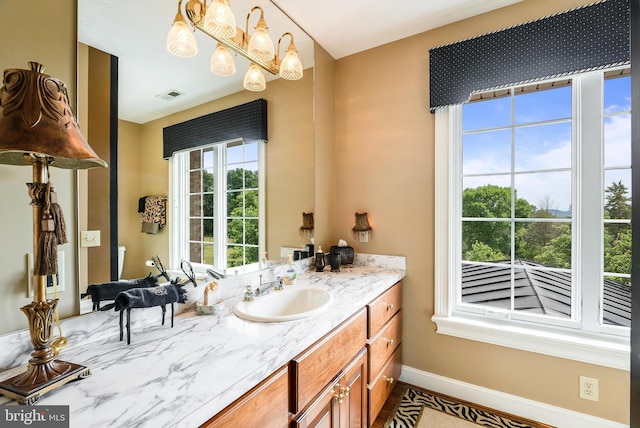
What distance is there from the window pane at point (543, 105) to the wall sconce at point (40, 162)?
88.6 inches

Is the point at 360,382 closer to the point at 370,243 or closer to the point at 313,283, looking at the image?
the point at 313,283

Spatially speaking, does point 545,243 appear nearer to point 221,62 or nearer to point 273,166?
point 273,166

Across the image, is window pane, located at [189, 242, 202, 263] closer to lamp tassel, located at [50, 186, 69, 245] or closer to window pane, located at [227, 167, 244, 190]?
window pane, located at [227, 167, 244, 190]

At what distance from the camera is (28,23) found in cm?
94

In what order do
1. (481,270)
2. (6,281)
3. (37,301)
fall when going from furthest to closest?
(481,270), (6,281), (37,301)

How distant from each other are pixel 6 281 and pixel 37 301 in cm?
24

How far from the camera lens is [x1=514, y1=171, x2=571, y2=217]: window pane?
1752 millimetres

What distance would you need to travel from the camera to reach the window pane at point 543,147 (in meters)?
1.76

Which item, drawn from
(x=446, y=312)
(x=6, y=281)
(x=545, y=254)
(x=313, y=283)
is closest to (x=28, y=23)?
(x=6, y=281)

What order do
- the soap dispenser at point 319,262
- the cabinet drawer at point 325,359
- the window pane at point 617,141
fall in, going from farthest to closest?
the soap dispenser at point 319,262 → the window pane at point 617,141 → the cabinet drawer at point 325,359

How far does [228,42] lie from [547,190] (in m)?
2.03

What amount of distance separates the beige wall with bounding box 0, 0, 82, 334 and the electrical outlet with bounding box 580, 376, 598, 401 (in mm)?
2502

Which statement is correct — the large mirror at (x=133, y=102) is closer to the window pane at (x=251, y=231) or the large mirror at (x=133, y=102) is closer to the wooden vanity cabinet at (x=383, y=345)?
the window pane at (x=251, y=231)

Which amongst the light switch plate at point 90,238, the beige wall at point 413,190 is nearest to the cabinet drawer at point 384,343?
the beige wall at point 413,190
